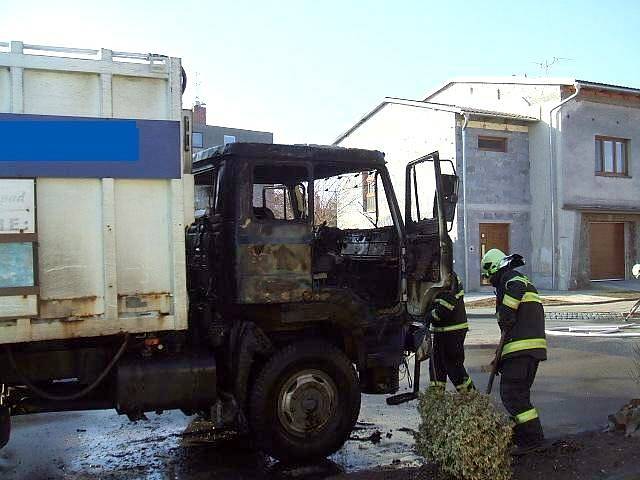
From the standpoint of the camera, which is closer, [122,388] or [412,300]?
[122,388]

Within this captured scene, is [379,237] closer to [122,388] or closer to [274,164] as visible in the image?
[274,164]

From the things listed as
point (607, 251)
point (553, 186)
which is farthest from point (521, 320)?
point (607, 251)

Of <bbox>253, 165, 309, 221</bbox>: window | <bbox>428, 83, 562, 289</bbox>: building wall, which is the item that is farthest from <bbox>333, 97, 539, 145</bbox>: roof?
<bbox>253, 165, 309, 221</bbox>: window

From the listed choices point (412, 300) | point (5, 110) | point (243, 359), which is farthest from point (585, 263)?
point (5, 110)

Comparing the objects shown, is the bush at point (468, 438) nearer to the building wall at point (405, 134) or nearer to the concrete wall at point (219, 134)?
the building wall at point (405, 134)

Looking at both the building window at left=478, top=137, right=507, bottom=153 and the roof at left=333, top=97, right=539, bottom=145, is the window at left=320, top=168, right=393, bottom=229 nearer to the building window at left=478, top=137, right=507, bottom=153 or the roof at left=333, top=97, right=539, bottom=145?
the roof at left=333, top=97, right=539, bottom=145

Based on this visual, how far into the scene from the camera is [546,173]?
20.5 metres

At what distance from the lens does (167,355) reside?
14.7 feet

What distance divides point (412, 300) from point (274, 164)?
175cm

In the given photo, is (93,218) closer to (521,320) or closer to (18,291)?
(18,291)

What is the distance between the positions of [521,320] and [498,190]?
1630 centimetres

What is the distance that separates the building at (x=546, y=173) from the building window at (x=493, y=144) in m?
0.03

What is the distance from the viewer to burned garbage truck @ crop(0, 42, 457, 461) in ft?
13.1

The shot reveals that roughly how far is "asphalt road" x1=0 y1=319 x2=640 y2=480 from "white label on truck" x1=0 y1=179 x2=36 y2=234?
2.01 m
